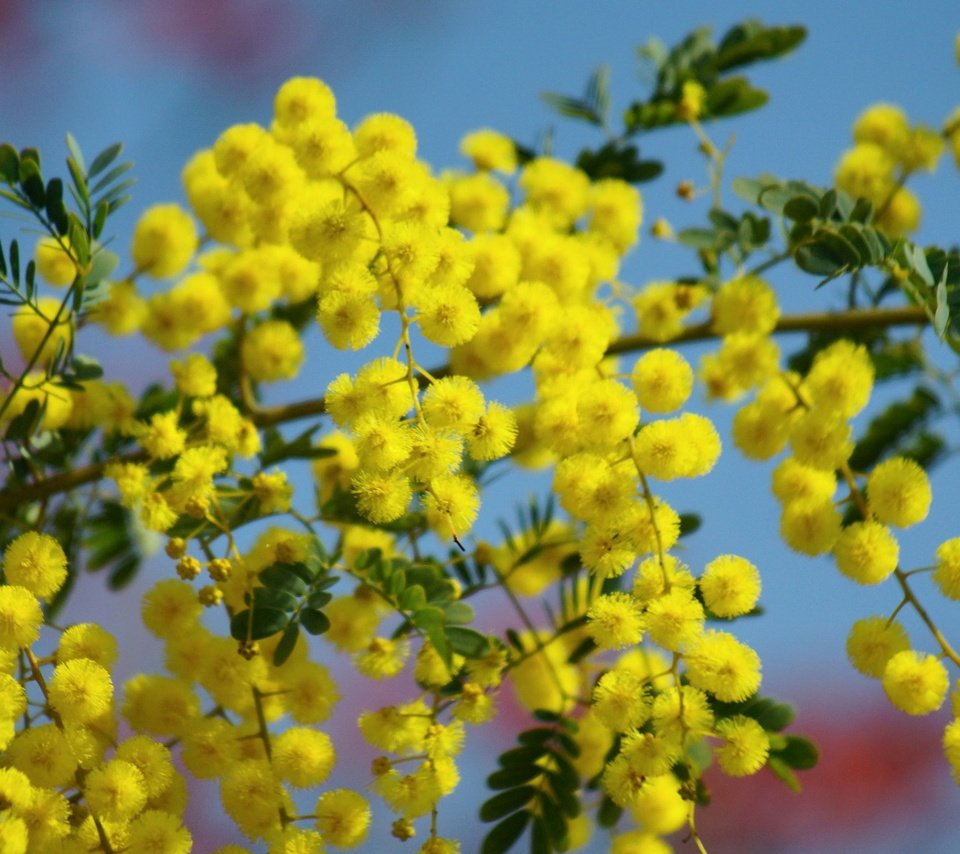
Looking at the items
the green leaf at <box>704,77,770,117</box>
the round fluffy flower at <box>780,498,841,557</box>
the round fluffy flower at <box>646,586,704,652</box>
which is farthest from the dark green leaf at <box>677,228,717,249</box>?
the round fluffy flower at <box>646,586,704,652</box>

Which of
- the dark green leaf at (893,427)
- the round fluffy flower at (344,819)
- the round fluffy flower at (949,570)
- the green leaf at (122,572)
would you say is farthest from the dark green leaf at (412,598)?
the dark green leaf at (893,427)

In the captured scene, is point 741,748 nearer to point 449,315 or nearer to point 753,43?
point 449,315

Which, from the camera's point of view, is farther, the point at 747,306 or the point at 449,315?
the point at 747,306

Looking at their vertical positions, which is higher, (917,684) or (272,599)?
(272,599)

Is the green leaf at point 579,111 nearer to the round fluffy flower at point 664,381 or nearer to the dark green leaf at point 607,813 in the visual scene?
the round fluffy flower at point 664,381

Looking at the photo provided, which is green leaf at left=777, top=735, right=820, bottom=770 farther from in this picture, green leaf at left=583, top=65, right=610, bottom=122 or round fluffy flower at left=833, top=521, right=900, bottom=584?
green leaf at left=583, top=65, right=610, bottom=122

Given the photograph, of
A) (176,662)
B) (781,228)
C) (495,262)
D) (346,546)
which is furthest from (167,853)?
(781,228)

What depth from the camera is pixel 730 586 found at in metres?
0.90

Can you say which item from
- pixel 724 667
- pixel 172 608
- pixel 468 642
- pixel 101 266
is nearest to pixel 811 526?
→ pixel 724 667

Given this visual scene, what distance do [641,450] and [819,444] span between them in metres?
0.14

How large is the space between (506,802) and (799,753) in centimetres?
23

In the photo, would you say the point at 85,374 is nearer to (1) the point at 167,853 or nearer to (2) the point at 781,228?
(1) the point at 167,853

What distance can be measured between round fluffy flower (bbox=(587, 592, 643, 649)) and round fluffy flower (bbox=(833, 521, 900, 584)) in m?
0.17

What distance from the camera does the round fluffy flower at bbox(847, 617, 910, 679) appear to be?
3.02ft
